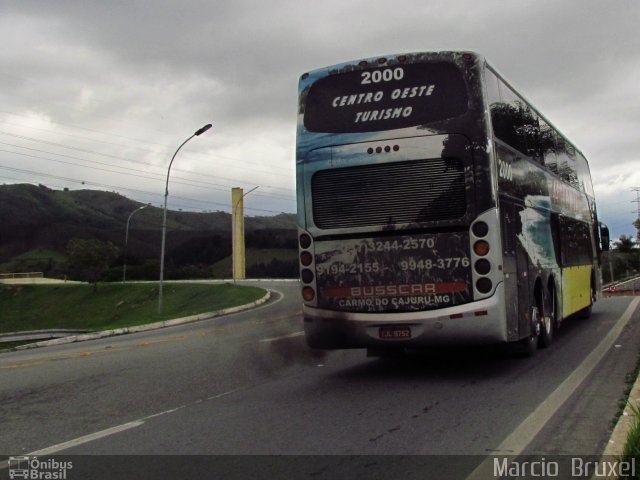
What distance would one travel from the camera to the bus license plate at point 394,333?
26.1ft

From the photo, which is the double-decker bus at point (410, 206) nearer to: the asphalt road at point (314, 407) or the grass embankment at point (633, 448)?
the asphalt road at point (314, 407)

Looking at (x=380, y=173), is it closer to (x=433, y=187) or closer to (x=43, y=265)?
(x=433, y=187)

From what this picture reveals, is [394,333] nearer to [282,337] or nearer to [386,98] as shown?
[386,98]

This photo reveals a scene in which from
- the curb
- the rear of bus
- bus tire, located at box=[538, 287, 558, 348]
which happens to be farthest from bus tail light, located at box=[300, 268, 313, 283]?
the curb

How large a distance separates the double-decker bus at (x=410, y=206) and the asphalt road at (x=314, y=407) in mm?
777

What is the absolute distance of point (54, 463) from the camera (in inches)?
205

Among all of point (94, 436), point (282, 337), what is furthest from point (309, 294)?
point (282, 337)

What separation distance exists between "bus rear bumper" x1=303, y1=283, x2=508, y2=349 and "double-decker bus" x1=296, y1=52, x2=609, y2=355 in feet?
0.04

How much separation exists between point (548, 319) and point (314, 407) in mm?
5444

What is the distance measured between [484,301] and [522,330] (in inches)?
53.9

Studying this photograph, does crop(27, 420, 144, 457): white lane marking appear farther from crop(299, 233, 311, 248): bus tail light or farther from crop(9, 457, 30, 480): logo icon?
crop(299, 233, 311, 248): bus tail light

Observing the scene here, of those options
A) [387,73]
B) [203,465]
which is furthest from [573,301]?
[203,465]

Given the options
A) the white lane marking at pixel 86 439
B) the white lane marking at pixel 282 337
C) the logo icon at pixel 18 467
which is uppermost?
the white lane marking at pixel 282 337

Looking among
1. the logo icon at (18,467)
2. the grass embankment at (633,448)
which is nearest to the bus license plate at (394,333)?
the grass embankment at (633,448)
